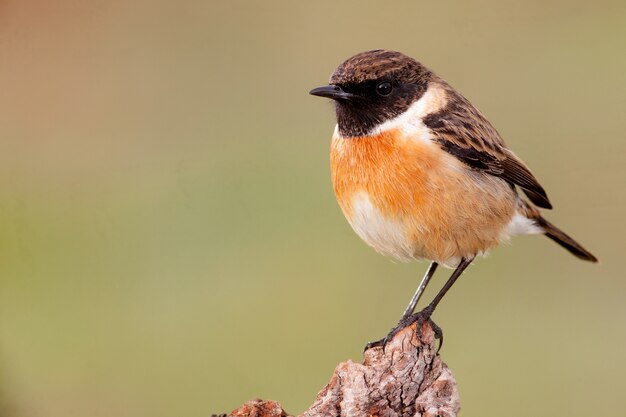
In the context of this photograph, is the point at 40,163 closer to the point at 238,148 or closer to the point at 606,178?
the point at 238,148

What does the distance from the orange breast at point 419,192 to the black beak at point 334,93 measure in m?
0.29

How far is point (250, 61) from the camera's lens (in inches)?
505

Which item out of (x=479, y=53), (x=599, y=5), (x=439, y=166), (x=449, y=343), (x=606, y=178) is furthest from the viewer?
(x=599, y=5)

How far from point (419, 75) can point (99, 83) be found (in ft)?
23.4

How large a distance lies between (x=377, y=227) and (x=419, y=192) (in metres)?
0.34

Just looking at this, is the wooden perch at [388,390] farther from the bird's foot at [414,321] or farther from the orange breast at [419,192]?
the orange breast at [419,192]

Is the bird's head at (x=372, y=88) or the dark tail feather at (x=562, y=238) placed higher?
Result: the bird's head at (x=372, y=88)

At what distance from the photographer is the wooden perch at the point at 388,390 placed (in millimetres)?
5404

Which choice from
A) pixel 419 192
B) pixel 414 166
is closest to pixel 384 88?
pixel 414 166

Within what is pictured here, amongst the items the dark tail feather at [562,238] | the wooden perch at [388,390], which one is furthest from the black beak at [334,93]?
the dark tail feather at [562,238]

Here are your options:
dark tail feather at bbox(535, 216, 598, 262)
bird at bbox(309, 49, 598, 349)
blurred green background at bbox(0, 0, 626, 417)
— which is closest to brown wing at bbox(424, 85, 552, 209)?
bird at bbox(309, 49, 598, 349)

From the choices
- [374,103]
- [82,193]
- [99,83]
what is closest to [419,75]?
[374,103]

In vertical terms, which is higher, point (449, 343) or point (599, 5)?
point (599, 5)

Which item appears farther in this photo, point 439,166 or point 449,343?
point 449,343
